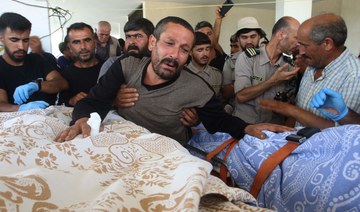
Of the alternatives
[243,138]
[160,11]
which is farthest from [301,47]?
[160,11]

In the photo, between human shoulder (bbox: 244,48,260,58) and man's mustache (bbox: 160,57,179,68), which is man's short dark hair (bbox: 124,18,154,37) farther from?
man's mustache (bbox: 160,57,179,68)

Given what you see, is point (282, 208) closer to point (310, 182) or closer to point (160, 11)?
point (310, 182)

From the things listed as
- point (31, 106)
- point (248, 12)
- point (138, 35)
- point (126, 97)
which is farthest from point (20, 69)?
point (248, 12)

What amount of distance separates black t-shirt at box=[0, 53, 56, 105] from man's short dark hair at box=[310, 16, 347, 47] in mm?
1540

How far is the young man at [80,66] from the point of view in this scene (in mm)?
2010

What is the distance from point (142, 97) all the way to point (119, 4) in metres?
6.10

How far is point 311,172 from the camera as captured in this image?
0.93 m

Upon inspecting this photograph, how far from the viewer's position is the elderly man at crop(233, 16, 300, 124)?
5.73 feet

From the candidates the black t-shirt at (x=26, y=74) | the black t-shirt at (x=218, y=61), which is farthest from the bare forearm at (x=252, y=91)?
the black t-shirt at (x=26, y=74)

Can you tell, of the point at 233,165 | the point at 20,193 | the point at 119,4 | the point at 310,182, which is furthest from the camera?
the point at 119,4

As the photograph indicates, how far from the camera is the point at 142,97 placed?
1387 millimetres

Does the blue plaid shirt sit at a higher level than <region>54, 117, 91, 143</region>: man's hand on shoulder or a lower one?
higher

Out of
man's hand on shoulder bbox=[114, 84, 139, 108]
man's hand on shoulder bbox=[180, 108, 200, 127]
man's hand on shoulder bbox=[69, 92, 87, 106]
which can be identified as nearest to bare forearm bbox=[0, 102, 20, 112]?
man's hand on shoulder bbox=[69, 92, 87, 106]

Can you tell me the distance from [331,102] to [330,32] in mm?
341
